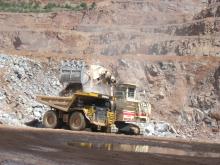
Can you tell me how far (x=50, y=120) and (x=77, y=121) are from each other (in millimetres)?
1569

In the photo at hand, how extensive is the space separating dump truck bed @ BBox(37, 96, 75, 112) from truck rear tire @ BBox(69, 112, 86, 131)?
1.70 ft

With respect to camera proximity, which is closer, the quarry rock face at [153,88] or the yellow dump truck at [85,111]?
the yellow dump truck at [85,111]

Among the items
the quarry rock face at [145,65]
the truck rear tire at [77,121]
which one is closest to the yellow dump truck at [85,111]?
the truck rear tire at [77,121]

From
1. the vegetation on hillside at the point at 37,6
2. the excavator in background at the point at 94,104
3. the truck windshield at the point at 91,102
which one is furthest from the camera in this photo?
the vegetation on hillside at the point at 37,6

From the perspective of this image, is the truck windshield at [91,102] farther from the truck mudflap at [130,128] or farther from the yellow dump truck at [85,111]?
the truck mudflap at [130,128]

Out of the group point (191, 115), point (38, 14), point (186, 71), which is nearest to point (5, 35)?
point (38, 14)

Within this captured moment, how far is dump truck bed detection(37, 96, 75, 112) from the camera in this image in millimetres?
28266

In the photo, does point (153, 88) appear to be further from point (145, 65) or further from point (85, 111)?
point (85, 111)

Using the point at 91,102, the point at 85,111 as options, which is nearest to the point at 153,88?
the point at 91,102

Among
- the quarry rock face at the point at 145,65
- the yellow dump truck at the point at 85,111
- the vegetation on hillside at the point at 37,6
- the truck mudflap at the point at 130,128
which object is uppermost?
the vegetation on hillside at the point at 37,6

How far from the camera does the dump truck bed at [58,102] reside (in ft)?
92.7

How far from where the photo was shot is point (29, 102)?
104 feet

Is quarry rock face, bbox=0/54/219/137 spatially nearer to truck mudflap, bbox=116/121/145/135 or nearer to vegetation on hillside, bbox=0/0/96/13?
truck mudflap, bbox=116/121/145/135

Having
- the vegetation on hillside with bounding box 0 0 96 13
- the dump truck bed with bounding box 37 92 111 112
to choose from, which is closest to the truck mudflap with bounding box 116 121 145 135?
the dump truck bed with bounding box 37 92 111 112
